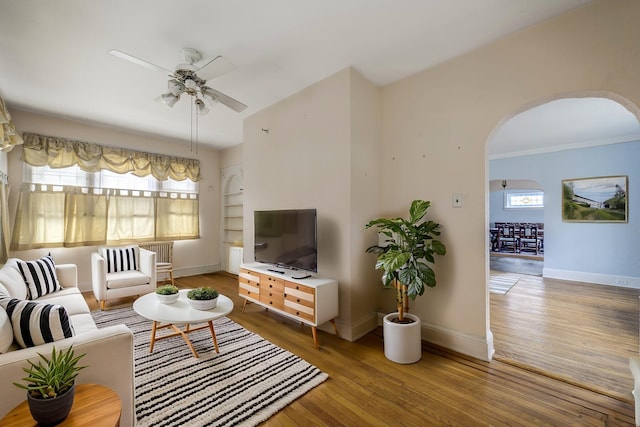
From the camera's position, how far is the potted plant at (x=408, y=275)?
2.32m

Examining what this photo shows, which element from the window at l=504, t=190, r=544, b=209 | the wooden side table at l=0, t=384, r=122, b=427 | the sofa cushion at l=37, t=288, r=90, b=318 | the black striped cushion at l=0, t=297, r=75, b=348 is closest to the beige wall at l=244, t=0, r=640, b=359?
the wooden side table at l=0, t=384, r=122, b=427

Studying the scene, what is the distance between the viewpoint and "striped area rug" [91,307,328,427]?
67.3 inches

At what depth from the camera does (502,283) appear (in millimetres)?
4969

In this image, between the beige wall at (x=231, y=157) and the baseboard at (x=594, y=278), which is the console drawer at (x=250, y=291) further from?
the baseboard at (x=594, y=278)

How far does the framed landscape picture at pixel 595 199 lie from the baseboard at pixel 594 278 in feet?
3.30

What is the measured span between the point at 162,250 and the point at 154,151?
1.91m

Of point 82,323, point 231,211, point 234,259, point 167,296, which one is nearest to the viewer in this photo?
point 82,323

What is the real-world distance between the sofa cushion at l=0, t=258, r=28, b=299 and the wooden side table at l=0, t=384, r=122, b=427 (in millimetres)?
1754

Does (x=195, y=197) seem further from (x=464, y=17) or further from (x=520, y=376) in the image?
(x=520, y=376)

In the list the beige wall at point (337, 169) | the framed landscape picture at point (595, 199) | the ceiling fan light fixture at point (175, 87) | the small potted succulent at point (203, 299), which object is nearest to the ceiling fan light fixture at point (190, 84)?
the ceiling fan light fixture at point (175, 87)

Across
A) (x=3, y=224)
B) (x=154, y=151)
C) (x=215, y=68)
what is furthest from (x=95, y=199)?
(x=215, y=68)

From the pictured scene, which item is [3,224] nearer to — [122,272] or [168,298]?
[122,272]

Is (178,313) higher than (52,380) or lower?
lower

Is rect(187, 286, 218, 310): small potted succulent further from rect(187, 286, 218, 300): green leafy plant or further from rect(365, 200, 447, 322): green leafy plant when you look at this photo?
rect(365, 200, 447, 322): green leafy plant
